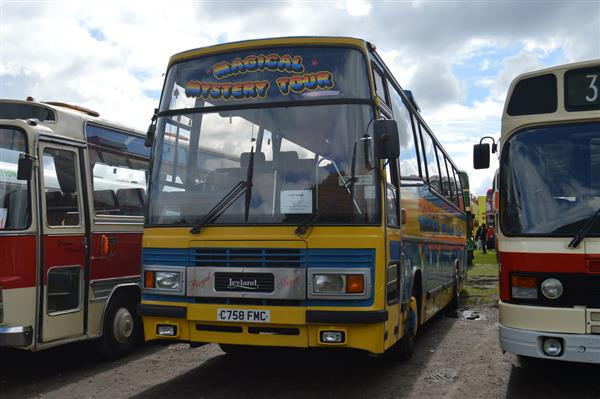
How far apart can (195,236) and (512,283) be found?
3071 millimetres

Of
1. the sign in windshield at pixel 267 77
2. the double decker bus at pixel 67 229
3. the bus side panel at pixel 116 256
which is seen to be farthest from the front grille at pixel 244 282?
the bus side panel at pixel 116 256

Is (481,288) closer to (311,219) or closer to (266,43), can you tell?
(311,219)

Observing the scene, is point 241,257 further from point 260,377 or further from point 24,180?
point 24,180

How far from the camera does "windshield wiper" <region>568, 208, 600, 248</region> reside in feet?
18.6

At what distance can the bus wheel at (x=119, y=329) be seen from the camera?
8016 mm

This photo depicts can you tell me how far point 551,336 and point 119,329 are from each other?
5316 mm

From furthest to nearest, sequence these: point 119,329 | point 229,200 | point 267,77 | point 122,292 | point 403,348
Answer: point 122,292
point 119,329
point 403,348
point 267,77
point 229,200

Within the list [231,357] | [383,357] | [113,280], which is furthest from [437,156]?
[113,280]

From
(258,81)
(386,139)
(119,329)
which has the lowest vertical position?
(119,329)

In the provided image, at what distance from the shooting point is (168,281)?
6211 mm

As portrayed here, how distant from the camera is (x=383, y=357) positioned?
7.73 m

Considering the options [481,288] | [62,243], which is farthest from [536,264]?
[481,288]

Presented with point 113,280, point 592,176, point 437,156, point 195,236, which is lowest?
point 113,280

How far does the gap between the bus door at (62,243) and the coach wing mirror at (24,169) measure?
0.38 meters
